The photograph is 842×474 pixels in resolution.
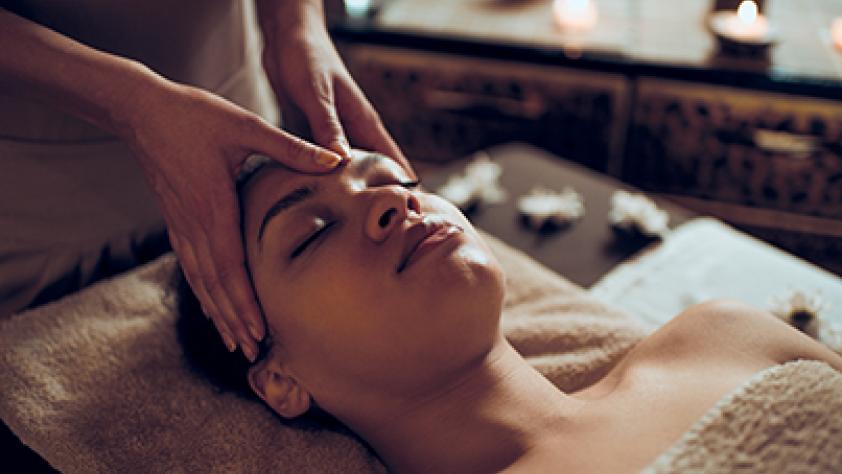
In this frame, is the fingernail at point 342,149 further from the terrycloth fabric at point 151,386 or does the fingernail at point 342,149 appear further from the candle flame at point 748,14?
the candle flame at point 748,14

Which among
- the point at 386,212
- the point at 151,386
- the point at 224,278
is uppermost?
the point at 386,212

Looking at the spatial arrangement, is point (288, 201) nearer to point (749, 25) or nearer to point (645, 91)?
point (645, 91)

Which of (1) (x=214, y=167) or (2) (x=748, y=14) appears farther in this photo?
(2) (x=748, y=14)

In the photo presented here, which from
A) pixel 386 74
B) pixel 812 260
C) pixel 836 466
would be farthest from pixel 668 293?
pixel 386 74

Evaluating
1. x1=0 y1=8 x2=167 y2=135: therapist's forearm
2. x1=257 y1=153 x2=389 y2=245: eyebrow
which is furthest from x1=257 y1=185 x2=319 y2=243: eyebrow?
x1=0 y1=8 x2=167 y2=135: therapist's forearm

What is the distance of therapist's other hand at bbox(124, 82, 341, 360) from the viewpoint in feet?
3.43

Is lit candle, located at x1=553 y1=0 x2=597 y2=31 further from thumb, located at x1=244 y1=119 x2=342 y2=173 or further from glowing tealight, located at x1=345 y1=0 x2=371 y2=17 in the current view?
thumb, located at x1=244 y1=119 x2=342 y2=173

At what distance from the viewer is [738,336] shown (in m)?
1.15

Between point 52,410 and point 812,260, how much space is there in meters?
2.03

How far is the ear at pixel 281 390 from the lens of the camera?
1.10 metres

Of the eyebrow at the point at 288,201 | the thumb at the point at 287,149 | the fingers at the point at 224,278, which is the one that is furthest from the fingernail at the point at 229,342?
the thumb at the point at 287,149

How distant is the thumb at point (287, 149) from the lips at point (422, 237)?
162 mm

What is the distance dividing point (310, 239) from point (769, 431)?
0.65 m

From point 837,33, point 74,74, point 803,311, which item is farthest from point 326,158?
point 837,33
